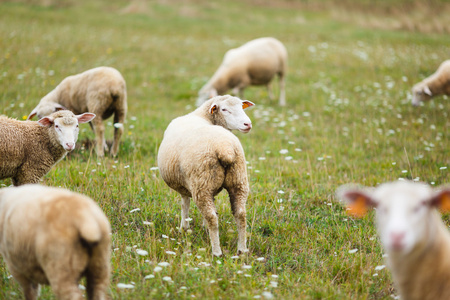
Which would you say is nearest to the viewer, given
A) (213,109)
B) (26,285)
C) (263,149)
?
(26,285)

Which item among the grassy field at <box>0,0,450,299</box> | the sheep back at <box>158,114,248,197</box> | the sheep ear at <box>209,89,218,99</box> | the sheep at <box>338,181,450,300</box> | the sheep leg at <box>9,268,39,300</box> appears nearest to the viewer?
the sheep at <box>338,181,450,300</box>

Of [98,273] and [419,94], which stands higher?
[98,273]

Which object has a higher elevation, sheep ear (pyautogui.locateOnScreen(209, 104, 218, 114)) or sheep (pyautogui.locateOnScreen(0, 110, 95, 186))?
sheep ear (pyautogui.locateOnScreen(209, 104, 218, 114))

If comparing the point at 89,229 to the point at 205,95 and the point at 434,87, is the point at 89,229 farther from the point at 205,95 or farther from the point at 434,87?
the point at 434,87

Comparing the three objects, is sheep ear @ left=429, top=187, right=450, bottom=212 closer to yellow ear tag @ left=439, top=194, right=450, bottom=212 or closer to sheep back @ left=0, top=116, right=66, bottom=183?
yellow ear tag @ left=439, top=194, right=450, bottom=212

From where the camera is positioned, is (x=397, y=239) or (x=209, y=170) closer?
(x=397, y=239)

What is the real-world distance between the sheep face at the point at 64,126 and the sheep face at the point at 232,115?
1.63 m

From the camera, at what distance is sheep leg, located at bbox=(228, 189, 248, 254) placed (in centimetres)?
405

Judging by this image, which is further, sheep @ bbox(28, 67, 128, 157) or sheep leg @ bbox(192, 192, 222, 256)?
sheep @ bbox(28, 67, 128, 157)

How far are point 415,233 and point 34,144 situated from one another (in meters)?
4.30

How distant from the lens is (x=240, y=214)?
4.04 metres

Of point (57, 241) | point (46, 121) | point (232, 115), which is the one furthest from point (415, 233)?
point (46, 121)

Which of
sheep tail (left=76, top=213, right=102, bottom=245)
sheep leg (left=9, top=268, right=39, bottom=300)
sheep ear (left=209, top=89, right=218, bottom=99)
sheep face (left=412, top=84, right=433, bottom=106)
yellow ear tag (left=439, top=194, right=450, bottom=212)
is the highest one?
yellow ear tag (left=439, top=194, right=450, bottom=212)

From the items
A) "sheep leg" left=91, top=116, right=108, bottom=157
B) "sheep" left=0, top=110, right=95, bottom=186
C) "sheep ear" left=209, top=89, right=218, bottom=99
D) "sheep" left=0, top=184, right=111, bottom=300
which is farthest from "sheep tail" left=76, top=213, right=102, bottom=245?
"sheep ear" left=209, top=89, right=218, bottom=99
